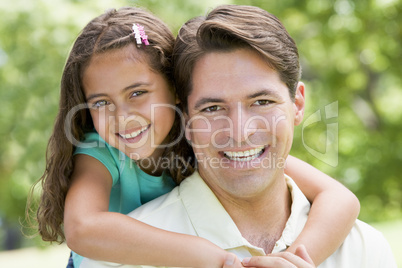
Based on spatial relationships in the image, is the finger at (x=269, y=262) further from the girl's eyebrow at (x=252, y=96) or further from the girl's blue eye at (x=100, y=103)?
the girl's blue eye at (x=100, y=103)

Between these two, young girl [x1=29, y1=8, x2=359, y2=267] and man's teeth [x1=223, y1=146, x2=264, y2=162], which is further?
young girl [x1=29, y1=8, x2=359, y2=267]

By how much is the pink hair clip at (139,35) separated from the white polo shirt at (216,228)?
2.68 feet

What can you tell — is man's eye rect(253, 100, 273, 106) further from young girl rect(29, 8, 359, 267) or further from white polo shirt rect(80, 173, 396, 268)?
young girl rect(29, 8, 359, 267)

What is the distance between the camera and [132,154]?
3.02 meters

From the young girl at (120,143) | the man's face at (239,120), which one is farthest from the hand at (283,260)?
the man's face at (239,120)

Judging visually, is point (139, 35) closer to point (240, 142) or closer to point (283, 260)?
point (240, 142)

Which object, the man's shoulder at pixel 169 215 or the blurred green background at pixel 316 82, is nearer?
the man's shoulder at pixel 169 215

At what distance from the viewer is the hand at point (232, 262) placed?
231 cm

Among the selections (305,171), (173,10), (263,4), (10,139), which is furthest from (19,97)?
(305,171)

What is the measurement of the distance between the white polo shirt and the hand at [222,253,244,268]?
120 millimetres

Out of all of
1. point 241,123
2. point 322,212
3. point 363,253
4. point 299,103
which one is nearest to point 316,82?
point 299,103

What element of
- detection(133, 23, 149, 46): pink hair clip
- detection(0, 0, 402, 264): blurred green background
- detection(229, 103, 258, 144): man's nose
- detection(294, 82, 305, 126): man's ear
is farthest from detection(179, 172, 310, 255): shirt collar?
detection(0, 0, 402, 264): blurred green background

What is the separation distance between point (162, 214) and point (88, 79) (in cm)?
88

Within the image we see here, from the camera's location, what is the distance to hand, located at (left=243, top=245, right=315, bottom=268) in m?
2.23
